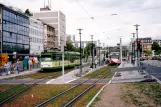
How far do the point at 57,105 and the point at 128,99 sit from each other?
414 cm

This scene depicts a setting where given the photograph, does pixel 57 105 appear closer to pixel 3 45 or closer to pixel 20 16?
pixel 3 45

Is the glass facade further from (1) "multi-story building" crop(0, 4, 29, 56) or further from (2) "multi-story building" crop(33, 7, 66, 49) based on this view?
(2) "multi-story building" crop(33, 7, 66, 49)

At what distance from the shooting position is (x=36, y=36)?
8506 centimetres

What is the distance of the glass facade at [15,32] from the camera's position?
61.7 metres

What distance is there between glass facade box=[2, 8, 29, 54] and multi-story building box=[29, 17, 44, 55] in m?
4.49

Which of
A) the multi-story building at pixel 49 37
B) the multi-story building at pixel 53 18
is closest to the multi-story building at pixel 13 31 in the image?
the multi-story building at pixel 49 37

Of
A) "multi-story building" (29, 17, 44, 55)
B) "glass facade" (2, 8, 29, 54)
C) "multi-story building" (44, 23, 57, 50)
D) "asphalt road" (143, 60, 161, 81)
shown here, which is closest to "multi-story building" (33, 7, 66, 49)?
"multi-story building" (44, 23, 57, 50)

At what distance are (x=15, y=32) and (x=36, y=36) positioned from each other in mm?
18330

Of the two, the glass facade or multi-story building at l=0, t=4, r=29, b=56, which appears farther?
the glass facade

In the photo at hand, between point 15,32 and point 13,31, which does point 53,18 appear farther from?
point 13,31

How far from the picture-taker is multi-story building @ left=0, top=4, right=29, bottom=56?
199 ft

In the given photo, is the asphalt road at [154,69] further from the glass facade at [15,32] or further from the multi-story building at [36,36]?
the multi-story building at [36,36]

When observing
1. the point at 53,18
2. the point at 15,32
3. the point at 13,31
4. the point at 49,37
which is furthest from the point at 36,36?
the point at 53,18

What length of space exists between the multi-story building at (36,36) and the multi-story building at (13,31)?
14.7 feet
